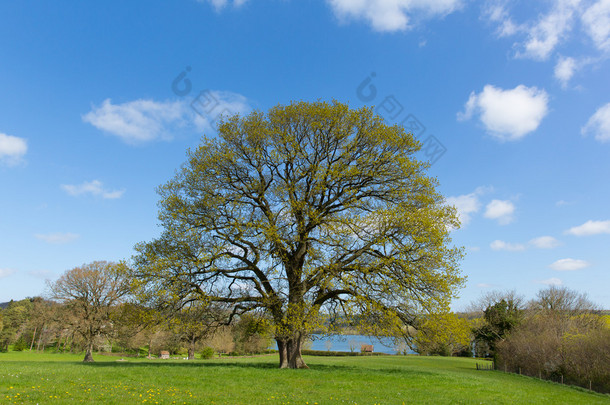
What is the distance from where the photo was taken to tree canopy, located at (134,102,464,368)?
1792 cm

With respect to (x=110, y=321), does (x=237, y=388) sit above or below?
below

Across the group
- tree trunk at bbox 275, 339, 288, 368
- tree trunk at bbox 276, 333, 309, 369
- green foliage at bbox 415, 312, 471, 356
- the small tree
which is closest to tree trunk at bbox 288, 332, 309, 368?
tree trunk at bbox 276, 333, 309, 369

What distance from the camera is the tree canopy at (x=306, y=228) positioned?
17922 millimetres

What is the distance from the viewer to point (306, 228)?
19.4m

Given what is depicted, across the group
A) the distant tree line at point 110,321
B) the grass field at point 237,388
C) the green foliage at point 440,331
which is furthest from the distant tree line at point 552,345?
the distant tree line at point 110,321

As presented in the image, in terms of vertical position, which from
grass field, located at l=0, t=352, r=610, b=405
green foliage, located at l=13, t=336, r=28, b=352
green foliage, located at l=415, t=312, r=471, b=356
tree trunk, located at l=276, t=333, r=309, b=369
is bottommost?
green foliage, located at l=13, t=336, r=28, b=352

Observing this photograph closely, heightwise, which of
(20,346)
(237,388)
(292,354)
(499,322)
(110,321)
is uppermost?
(499,322)

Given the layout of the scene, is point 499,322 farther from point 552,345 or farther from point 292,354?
point 292,354

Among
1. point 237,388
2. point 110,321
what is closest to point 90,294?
point 110,321

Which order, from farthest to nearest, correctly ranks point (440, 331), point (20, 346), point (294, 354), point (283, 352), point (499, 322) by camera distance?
point (20, 346), point (499, 322), point (283, 352), point (294, 354), point (440, 331)

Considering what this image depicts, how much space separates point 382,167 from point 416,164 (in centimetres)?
174

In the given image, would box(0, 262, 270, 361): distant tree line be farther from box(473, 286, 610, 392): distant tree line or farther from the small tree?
box(473, 286, 610, 392): distant tree line

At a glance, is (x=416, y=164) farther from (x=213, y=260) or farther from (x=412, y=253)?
(x=213, y=260)

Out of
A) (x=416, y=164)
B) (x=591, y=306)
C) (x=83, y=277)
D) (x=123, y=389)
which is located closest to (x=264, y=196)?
(x=416, y=164)
